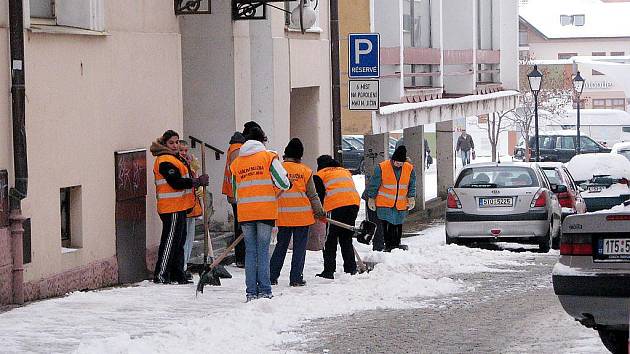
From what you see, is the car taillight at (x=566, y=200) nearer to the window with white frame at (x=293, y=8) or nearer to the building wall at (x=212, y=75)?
the window with white frame at (x=293, y=8)

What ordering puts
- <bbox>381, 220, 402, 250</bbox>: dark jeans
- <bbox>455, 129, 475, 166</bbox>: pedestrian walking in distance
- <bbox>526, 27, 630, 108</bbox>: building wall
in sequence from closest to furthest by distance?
<bbox>381, 220, 402, 250</bbox>: dark jeans → <bbox>455, 129, 475, 166</bbox>: pedestrian walking in distance → <bbox>526, 27, 630, 108</bbox>: building wall

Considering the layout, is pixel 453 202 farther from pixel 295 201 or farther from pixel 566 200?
pixel 295 201

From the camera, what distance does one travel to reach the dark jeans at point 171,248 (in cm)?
1552

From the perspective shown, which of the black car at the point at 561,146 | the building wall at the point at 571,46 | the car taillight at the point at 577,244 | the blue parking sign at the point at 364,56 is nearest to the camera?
the car taillight at the point at 577,244

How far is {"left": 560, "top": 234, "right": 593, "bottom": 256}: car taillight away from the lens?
10.2m

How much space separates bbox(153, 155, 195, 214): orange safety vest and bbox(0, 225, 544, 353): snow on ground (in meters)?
0.88

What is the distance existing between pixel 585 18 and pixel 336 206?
95.0m

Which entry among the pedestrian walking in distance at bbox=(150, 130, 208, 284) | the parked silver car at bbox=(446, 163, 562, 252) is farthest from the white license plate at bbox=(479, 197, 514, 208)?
the pedestrian walking in distance at bbox=(150, 130, 208, 284)

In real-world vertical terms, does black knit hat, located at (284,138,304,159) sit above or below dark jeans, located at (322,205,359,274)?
above

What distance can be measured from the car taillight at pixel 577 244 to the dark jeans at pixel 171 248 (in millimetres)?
6175

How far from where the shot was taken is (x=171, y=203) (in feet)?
51.1

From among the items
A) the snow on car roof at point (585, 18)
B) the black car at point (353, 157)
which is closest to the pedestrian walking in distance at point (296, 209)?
the black car at point (353, 157)

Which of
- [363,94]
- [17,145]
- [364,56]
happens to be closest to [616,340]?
[17,145]

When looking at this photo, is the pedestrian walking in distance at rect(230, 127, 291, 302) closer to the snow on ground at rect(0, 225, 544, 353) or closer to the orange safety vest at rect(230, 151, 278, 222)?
the orange safety vest at rect(230, 151, 278, 222)
